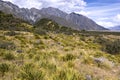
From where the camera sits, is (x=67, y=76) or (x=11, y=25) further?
→ (x=11, y=25)

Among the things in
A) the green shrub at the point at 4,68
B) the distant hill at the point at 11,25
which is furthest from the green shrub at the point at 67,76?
the distant hill at the point at 11,25

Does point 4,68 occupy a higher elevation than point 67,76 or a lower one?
lower

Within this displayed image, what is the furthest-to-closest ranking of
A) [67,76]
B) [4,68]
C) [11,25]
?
[11,25]
[4,68]
[67,76]

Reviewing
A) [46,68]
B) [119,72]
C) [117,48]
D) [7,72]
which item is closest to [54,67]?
[46,68]

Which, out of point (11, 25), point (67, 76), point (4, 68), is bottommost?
point (11, 25)

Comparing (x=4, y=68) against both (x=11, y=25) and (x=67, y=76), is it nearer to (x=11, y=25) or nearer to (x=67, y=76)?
(x=67, y=76)

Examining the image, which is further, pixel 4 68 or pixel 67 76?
pixel 4 68

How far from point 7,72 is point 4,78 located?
69cm

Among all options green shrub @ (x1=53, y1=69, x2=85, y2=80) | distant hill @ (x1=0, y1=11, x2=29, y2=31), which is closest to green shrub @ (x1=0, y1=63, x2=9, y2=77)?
green shrub @ (x1=53, y1=69, x2=85, y2=80)

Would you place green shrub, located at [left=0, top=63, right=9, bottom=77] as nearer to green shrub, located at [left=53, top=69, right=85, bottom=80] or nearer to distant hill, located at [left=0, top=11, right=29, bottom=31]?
green shrub, located at [left=53, top=69, right=85, bottom=80]

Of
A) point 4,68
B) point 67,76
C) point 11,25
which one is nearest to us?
point 67,76

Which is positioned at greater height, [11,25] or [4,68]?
[4,68]

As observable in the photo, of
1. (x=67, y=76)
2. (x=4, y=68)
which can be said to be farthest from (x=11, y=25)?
(x=67, y=76)

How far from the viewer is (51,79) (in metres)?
7.18
